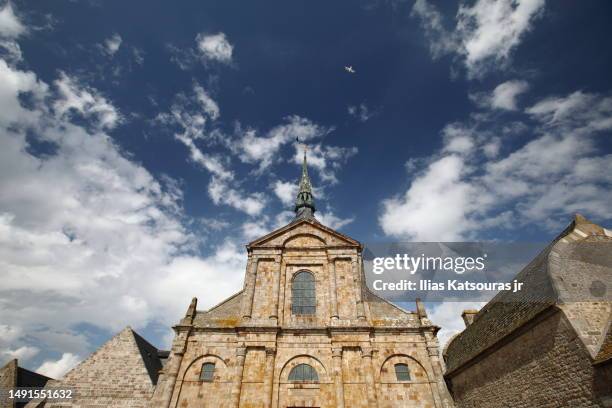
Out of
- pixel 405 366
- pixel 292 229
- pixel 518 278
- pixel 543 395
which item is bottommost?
pixel 543 395

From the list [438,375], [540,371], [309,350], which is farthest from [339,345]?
[540,371]

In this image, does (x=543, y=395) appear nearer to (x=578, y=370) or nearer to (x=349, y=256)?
(x=578, y=370)

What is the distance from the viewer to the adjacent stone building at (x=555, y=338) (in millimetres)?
8461

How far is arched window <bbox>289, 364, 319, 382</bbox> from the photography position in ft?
51.7

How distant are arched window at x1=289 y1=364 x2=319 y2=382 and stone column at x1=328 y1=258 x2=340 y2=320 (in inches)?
109

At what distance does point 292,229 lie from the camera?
69.2ft

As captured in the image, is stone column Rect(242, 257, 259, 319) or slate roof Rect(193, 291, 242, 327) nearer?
slate roof Rect(193, 291, 242, 327)

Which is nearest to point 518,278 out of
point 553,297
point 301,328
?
point 553,297

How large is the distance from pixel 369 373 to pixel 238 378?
20.5 feet

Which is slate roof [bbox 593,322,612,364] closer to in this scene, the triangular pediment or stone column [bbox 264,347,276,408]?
stone column [bbox 264,347,276,408]

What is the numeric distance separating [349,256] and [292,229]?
409cm

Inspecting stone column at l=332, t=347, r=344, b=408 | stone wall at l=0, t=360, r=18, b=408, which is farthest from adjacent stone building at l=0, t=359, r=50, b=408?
stone column at l=332, t=347, r=344, b=408

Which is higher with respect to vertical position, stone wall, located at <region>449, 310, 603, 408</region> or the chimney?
the chimney

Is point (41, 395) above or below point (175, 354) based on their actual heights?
→ below
